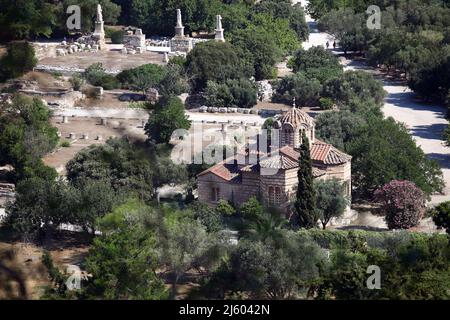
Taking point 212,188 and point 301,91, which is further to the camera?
point 301,91

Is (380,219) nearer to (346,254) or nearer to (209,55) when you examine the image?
(346,254)

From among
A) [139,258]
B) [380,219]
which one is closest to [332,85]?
[380,219]

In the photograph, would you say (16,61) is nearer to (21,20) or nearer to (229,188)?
(21,20)

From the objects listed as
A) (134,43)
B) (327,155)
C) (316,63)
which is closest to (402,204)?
(327,155)

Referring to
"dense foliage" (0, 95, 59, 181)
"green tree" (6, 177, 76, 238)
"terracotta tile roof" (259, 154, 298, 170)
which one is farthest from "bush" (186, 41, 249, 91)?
"green tree" (6, 177, 76, 238)

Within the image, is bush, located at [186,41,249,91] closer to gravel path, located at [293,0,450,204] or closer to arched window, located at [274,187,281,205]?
gravel path, located at [293,0,450,204]

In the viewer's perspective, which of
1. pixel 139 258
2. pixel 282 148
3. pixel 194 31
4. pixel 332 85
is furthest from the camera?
pixel 194 31
